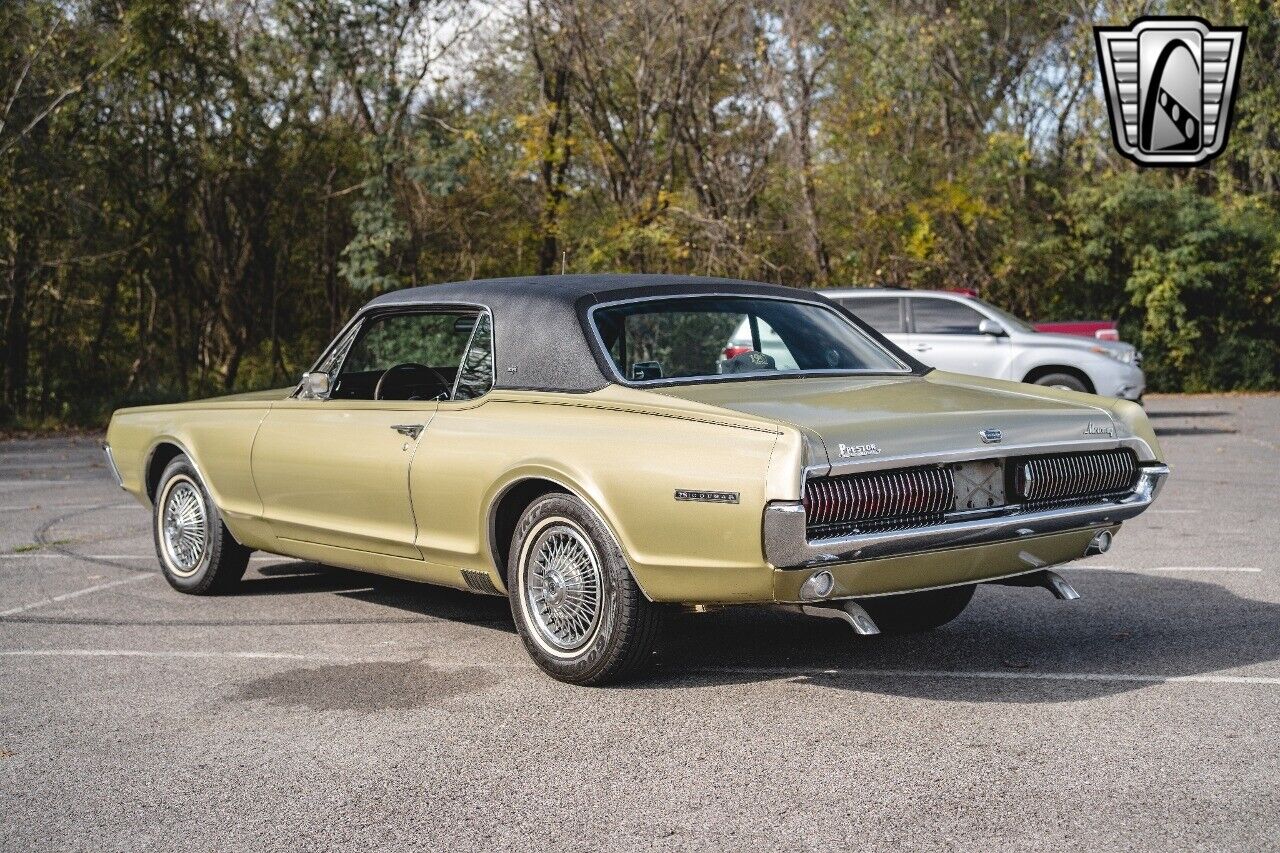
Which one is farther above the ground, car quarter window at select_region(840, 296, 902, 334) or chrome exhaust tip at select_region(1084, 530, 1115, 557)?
car quarter window at select_region(840, 296, 902, 334)

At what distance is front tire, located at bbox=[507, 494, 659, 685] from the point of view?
18.3 ft

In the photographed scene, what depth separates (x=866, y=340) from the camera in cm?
685

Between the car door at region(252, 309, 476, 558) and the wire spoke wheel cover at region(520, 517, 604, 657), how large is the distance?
784 millimetres

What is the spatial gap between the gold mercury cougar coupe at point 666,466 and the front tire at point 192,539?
403 mm

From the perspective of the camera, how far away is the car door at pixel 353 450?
6.63 m

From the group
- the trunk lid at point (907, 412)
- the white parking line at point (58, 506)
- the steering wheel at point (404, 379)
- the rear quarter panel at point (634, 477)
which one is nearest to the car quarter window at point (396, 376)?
the steering wheel at point (404, 379)

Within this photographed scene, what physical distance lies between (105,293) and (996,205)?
654 inches

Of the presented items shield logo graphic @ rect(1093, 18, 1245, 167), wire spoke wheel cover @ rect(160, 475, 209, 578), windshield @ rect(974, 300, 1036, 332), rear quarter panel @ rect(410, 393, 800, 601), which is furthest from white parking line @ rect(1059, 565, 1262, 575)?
shield logo graphic @ rect(1093, 18, 1245, 167)

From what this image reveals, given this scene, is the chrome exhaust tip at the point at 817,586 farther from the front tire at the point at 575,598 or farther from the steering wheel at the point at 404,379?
the steering wheel at the point at 404,379

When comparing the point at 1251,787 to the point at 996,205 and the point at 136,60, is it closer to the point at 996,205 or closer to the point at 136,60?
the point at 136,60

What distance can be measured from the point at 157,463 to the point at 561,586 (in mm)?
3654

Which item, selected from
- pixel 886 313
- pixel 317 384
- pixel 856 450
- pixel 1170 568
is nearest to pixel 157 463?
pixel 317 384

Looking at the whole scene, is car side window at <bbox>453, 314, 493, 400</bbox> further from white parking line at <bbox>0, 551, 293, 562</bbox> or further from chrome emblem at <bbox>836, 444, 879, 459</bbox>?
white parking line at <bbox>0, 551, 293, 562</bbox>

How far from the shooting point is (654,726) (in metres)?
5.22
